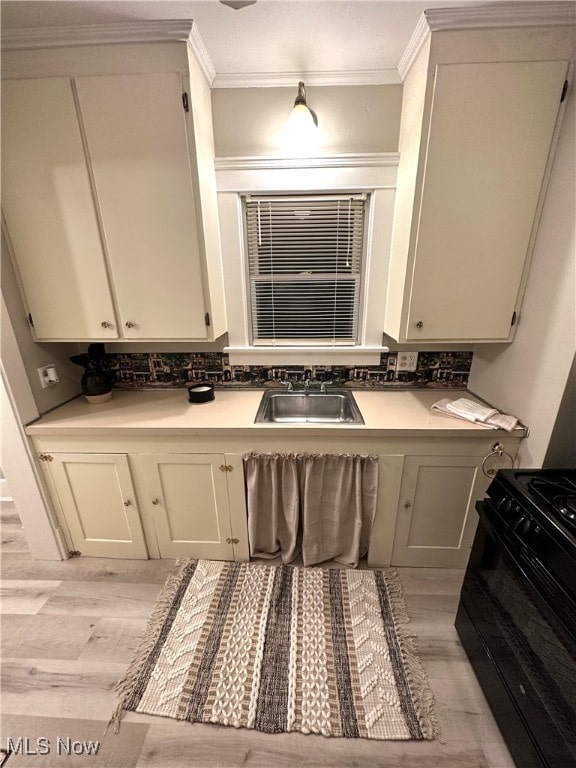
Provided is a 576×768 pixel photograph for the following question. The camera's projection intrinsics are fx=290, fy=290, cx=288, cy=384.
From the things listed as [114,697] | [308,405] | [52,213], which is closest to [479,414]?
[308,405]

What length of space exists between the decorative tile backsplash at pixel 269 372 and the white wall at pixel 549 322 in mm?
456

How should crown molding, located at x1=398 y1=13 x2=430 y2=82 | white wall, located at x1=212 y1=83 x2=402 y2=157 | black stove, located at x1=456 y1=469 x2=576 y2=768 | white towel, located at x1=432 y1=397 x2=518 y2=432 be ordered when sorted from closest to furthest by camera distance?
black stove, located at x1=456 y1=469 x2=576 y2=768 → crown molding, located at x1=398 y1=13 x2=430 y2=82 → white towel, located at x1=432 y1=397 x2=518 y2=432 → white wall, located at x1=212 y1=83 x2=402 y2=157

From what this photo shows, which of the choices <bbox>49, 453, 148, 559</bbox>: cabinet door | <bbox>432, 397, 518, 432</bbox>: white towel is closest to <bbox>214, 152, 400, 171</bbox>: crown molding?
<bbox>432, 397, 518, 432</bbox>: white towel

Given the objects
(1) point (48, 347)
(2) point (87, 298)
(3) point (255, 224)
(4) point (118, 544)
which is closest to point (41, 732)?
(4) point (118, 544)

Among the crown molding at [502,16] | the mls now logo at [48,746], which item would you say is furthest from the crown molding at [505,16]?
the mls now logo at [48,746]

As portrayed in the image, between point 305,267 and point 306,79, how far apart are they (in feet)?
2.98

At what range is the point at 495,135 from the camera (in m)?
1.25

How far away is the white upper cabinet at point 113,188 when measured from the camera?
4.16 feet

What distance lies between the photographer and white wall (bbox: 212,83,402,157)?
1.54 m

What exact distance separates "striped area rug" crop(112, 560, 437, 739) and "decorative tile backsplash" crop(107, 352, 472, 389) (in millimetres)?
1161

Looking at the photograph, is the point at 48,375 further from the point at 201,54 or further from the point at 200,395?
the point at 201,54

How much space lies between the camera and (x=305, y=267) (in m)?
1.83

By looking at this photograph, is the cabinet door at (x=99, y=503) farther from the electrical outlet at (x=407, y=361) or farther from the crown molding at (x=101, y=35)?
the crown molding at (x=101, y=35)

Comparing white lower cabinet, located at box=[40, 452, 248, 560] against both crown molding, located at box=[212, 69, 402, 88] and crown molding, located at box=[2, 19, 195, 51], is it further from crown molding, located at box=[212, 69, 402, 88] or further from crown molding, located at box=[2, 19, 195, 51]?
crown molding, located at box=[212, 69, 402, 88]
